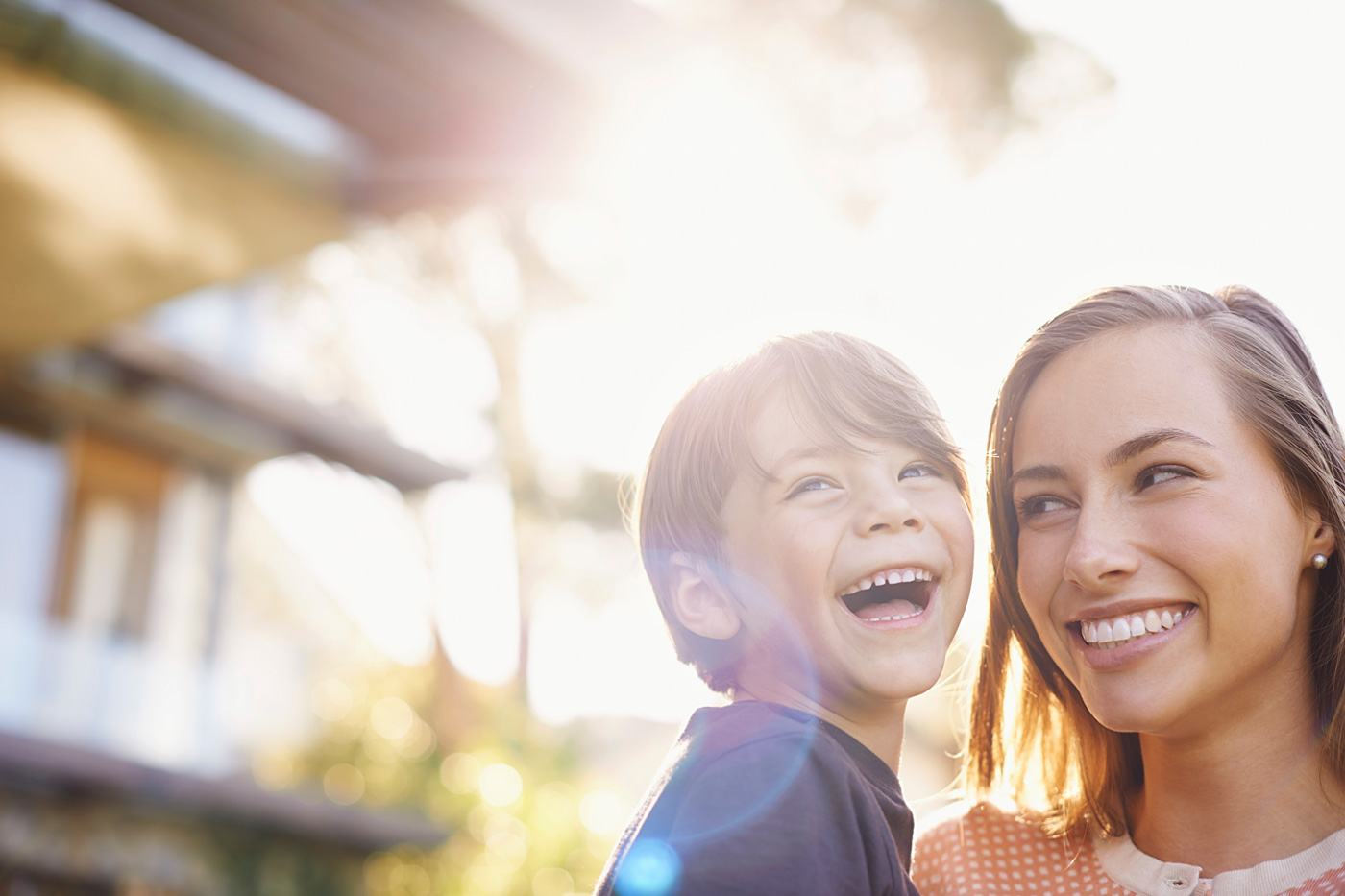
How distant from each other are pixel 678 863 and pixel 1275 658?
0.89 meters

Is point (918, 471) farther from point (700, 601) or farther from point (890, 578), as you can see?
point (700, 601)

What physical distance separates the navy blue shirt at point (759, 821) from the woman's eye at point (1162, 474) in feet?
1.77

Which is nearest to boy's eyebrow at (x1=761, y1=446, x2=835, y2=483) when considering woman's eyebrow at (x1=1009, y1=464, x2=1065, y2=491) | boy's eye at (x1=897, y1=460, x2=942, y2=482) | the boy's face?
the boy's face

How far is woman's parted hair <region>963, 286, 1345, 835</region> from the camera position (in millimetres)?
1555

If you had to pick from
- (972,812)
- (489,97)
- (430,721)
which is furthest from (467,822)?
(972,812)

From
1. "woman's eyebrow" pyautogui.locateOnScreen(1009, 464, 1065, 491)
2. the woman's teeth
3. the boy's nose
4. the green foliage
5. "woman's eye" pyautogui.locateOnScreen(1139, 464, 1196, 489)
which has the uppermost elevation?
"woman's eyebrow" pyautogui.locateOnScreen(1009, 464, 1065, 491)

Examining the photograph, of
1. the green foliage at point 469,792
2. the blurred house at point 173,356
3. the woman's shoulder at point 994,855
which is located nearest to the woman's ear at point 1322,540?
the woman's shoulder at point 994,855

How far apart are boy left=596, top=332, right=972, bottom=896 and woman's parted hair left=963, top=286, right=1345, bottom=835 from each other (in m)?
0.20

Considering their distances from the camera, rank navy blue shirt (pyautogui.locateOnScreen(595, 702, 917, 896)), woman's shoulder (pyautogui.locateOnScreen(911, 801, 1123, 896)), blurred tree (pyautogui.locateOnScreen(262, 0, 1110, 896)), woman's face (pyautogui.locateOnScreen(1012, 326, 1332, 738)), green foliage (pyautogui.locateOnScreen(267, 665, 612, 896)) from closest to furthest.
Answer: navy blue shirt (pyautogui.locateOnScreen(595, 702, 917, 896)), woman's face (pyautogui.locateOnScreen(1012, 326, 1332, 738)), woman's shoulder (pyautogui.locateOnScreen(911, 801, 1123, 896)), blurred tree (pyautogui.locateOnScreen(262, 0, 1110, 896)), green foliage (pyautogui.locateOnScreen(267, 665, 612, 896))

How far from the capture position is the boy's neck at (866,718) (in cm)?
158

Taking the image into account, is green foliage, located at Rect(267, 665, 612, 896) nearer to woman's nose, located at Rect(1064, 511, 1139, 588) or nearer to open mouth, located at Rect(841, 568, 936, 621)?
open mouth, located at Rect(841, 568, 936, 621)

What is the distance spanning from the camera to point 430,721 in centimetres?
1415

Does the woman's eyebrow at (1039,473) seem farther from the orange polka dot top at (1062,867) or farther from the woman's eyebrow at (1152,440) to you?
the orange polka dot top at (1062,867)

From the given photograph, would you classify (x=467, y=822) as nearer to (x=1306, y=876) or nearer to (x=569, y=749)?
(x=569, y=749)
